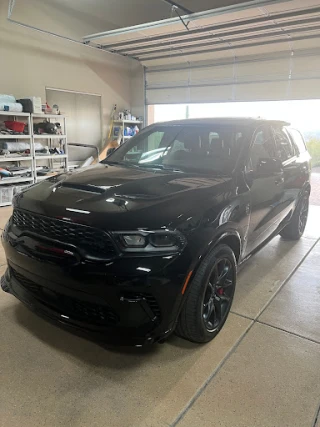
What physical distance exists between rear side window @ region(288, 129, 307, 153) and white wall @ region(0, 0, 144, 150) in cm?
539

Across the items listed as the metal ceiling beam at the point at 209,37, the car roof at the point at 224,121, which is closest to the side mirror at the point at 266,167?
the car roof at the point at 224,121

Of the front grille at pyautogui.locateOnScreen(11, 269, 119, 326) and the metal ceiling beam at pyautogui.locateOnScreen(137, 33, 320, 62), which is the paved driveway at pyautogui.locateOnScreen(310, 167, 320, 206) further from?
the front grille at pyautogui.locateOnScreen(11, 269, 119, 326)

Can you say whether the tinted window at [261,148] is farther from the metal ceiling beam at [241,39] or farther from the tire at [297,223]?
the metal ceiling beam at [241,39]

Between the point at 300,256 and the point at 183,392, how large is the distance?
2.54 m

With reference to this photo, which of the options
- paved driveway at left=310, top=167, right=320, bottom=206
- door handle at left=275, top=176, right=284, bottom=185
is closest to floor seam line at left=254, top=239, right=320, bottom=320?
door handle at left=275, top=176, right=284, bottom=185

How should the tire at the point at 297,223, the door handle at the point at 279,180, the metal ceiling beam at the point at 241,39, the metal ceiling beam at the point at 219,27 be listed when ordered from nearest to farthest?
the door handle at the point at 279,180 → the tire at the point at 297,223 → the metal ceiling beam at the point at 219,27 → the metal ceiling beam at the point at 241,39

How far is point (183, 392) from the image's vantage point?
177cm

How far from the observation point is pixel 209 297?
6.93ft

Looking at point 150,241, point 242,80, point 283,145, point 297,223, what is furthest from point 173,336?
point 242,80

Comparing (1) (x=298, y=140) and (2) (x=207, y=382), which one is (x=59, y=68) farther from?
(2) (x=207, y=382)

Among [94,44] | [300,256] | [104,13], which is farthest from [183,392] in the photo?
[104,13]

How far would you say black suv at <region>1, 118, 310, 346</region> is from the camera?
1.68m

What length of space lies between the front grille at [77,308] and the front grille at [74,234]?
30cm

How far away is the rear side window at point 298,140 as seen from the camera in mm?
3840
